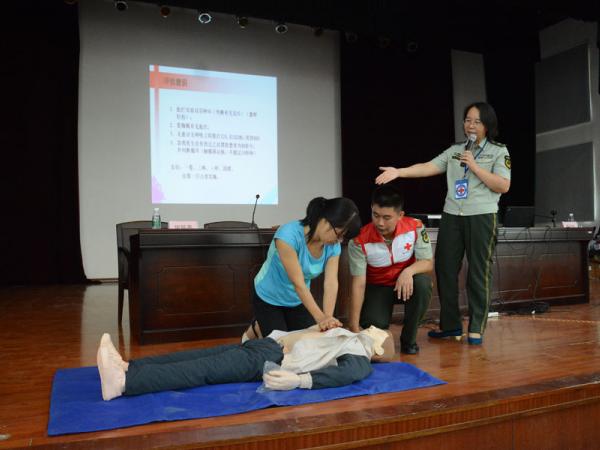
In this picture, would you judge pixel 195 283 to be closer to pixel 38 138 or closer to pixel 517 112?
pixel 38 138

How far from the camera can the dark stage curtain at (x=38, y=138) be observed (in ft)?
18.8

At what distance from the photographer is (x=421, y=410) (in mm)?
1569

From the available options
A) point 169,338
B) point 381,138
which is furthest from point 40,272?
point 381,138

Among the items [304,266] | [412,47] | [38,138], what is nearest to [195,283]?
[304,266]

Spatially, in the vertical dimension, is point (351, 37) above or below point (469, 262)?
above

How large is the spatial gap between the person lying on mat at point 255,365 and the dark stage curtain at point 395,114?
509 centimetres

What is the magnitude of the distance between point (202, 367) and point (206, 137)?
15.1ft

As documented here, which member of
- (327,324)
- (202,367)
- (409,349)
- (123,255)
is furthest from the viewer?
(123,255)

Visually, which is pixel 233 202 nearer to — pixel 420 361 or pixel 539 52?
pixel 420 361

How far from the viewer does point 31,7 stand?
18.8 feet

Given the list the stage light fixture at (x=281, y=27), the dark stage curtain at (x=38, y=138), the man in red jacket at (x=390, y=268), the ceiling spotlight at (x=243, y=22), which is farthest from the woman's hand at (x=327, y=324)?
the stage light fixture at (x=281, y=27)

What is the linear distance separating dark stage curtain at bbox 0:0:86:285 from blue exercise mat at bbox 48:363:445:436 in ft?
14.2

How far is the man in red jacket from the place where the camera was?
2.35 meters

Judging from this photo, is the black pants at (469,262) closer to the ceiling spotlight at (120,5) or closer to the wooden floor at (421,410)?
the wooden floor at (421,410)
